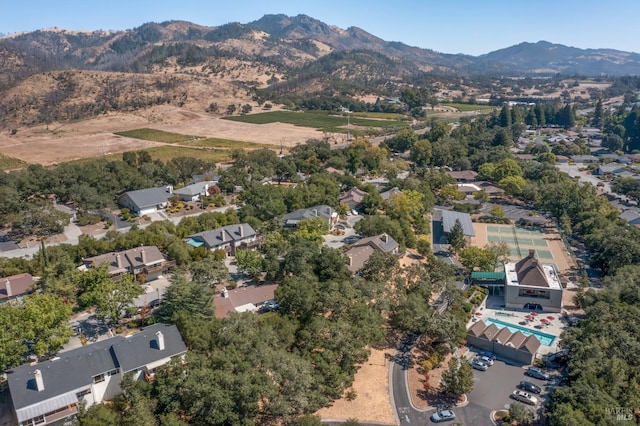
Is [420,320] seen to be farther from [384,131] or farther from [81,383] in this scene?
[384,131]

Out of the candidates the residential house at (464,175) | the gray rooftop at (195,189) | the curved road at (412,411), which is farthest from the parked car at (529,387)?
the residential house at (464,175)

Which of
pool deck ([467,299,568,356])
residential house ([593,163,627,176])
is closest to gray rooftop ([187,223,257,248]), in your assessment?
pool deck ([467,299,568,356])

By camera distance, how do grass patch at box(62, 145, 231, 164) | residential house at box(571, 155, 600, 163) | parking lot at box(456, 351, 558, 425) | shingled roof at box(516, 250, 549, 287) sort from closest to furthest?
parking lot at box(456, 351, 558, 425)
shingled roof at box(516, 250, 549, 287)
grass patch at box(62, 145, 231, 164)
residential house at box(571, 155, 600, 163)

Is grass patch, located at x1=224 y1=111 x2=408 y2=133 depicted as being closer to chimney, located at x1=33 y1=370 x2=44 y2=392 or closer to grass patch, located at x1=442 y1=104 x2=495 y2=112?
grass patch, located at x1=442 y1=104 x2=495 y2=112

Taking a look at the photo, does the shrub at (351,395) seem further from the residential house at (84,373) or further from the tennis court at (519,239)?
the tennis court at (519,239)

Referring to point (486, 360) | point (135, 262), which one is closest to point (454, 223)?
point (486, 360)

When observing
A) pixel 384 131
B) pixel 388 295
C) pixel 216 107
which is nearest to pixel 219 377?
pixel 388 295

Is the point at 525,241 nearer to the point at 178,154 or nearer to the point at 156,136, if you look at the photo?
the point at 178,154
